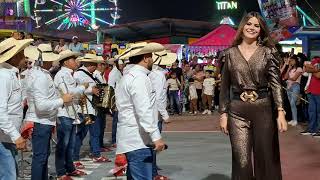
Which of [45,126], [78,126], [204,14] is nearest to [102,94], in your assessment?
[78,126]

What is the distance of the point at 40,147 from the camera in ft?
21.3

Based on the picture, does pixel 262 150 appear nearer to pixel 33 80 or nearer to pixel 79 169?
pixel 33 80

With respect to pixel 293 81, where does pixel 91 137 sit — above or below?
below

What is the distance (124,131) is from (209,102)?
48.4 ft

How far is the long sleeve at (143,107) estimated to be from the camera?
4.61 metres

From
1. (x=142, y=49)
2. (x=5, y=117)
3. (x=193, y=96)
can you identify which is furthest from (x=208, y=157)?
(x=193, y=96)

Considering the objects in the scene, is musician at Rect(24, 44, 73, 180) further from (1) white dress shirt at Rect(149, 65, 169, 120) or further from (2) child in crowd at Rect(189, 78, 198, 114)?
(2) child in crowd at Rect(189, 78, 198, 114)

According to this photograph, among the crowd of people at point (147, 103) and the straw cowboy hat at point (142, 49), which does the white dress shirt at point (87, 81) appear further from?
the straw cowboy hat at point (142, 49)

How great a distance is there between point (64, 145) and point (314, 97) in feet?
23.0

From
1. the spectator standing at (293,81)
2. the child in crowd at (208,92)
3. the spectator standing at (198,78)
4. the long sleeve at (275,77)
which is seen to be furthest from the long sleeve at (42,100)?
the spectator standing at (198,78)

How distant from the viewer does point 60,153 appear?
763 cm

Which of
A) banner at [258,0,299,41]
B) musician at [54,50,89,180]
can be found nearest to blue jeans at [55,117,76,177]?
musician at [54,50,89,180]

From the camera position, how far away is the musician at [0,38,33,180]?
4.85 metres

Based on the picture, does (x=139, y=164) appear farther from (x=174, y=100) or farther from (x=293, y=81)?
(x=174, y=100)
